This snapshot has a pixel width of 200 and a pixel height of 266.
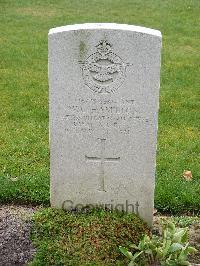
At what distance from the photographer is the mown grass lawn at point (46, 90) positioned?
18.7 ft

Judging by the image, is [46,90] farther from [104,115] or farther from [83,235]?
[83,235]

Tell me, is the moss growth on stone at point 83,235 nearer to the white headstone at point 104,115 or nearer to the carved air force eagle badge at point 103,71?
the white headstone at point 104,115

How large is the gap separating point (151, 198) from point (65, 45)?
4.78 ft

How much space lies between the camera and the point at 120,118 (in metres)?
4.64

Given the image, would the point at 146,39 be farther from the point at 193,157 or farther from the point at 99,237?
the point at 193,157

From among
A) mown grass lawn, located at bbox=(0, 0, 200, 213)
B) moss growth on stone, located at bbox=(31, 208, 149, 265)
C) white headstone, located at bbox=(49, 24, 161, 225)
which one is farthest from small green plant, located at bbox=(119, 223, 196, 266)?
mown grass lawn, located at bbox=(0, 0, 200, 213)

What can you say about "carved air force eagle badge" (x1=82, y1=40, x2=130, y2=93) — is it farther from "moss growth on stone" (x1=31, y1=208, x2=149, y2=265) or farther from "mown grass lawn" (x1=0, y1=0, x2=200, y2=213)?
"mown grass lawn" (x1=0, y1=0, x2=200, y2=213)

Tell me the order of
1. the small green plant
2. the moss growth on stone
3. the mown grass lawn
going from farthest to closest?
the mown grass lawn
the moss growth on stone
the small green plant

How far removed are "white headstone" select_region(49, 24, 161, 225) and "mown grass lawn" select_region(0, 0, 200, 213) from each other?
678 millimetres

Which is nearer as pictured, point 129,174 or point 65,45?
point 65,45

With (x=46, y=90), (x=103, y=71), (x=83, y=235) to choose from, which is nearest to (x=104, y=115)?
(x=103, y=71)

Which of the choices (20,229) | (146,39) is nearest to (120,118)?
(146,39)

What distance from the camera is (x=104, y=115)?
464 centimetres

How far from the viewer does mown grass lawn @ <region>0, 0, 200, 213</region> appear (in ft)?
18.7
